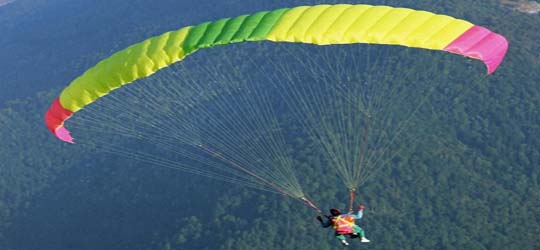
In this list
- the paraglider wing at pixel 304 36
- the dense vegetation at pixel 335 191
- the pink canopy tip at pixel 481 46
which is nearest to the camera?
the pink canopy tip at pixel 481 46

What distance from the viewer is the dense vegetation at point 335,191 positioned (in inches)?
2857

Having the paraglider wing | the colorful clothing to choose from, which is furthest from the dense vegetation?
the paraglider wing

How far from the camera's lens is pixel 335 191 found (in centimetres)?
7625

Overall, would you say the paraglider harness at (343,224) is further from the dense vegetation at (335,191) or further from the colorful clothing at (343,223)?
the dense vegetation at (335,191)

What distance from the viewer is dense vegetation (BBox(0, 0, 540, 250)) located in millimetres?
72562

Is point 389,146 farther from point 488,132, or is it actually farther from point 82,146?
point 82,146

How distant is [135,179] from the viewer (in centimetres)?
10056

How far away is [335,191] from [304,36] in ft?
186

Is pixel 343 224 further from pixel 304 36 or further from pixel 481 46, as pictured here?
pixel 481 46

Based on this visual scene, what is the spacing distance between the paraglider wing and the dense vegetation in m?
50.8

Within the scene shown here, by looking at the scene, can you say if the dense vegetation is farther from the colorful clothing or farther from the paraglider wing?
the paraglider wing

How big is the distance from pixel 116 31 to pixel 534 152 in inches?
4272

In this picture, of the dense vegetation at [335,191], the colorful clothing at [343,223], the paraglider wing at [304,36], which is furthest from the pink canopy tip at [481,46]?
the dense vegetation at [335,191]

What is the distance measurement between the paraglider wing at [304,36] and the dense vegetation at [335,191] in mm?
50772
